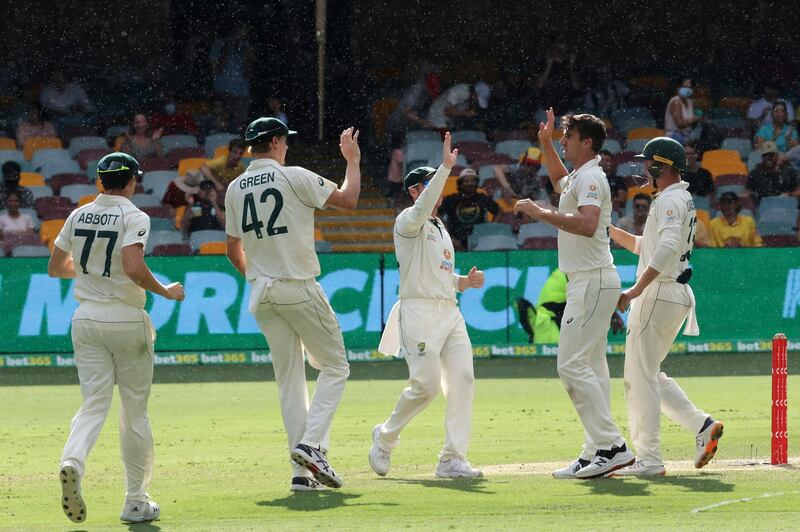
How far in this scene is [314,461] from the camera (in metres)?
8.48

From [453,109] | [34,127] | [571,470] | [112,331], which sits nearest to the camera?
[112,331]

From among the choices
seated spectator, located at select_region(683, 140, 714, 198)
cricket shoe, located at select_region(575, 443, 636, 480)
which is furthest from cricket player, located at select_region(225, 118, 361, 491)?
seated spectator, located at select_region(683, 140, 714, 198)

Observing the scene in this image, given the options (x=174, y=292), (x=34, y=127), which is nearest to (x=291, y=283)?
(x=174, y=292)

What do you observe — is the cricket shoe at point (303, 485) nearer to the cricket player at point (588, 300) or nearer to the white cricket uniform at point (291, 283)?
the white cricket uniform at point (291, 283)

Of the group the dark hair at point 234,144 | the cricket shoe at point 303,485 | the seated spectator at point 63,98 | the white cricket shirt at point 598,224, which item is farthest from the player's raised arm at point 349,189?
the seated spectator at point 63,98

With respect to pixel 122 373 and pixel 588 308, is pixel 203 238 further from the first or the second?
pixel 122 373

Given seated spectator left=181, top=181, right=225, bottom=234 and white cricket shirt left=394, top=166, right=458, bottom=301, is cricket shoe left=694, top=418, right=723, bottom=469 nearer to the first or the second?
white cricket shirt left=394, top=166, right=458, bottom=301

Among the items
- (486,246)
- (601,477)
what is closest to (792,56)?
(486,246)

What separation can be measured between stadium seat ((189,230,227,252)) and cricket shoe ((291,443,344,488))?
12.6m

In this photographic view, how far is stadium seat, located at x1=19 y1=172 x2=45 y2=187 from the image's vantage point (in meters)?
22.9

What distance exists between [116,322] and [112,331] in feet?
0.19

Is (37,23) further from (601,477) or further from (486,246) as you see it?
(601,477)

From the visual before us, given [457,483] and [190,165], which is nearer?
[457,483]

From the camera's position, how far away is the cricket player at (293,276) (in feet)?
28.4
